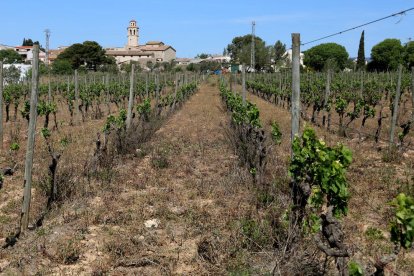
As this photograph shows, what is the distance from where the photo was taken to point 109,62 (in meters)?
75.2

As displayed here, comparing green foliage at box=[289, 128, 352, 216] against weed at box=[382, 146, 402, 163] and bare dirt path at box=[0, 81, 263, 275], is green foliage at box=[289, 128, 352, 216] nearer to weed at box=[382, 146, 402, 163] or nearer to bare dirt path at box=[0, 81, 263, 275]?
bare dirt path at box=[0, 81, 263, 275]

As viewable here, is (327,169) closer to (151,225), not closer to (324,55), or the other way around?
(151,225)

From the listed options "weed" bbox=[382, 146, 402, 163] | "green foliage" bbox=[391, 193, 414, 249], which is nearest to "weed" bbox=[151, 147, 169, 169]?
"weed" bbox=[382, 146, 402, 163]

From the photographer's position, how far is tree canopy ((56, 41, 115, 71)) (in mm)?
68062

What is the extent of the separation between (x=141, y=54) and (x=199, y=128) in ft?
298

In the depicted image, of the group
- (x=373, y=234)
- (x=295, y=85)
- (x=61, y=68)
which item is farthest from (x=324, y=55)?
Result: (x=373, y=234)

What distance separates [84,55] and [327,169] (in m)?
69.0

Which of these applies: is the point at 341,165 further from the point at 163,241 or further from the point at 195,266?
the point at 163,241

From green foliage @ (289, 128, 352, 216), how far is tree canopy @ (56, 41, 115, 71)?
6756 centimetres

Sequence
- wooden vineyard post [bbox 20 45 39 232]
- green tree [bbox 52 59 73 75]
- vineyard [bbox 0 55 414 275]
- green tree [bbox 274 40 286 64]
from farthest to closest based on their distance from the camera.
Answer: green tree [bbox 274 40 286 64] < green tree [bbox 52 59 73 75] < wooden vineyard post [bbox 20 45 39 232] < vineyard [bbox 0 55 414 275]

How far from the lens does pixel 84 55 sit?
224ft

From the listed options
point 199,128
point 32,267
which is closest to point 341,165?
point 32,267

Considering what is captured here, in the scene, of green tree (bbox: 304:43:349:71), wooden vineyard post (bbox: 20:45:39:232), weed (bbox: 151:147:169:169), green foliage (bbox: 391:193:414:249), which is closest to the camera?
green foliage (bbox: 391:193:414:249)

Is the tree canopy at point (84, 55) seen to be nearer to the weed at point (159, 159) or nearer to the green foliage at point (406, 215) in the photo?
the weed at point (159, 159)
